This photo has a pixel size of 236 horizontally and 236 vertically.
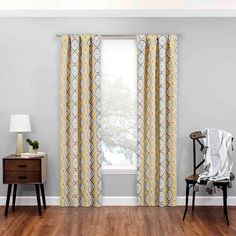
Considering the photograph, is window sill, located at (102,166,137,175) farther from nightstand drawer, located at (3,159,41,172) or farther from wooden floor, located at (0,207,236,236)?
nightstand drawer, located at (3,159,41,172)

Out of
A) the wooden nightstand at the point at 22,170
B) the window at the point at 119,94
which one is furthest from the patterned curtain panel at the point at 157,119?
the wooden nightstand at the point at 22,170

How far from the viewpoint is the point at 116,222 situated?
15.6 ft

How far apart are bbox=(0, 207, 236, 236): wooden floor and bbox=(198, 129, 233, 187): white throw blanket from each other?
1.71 feet

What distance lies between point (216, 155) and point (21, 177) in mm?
2321

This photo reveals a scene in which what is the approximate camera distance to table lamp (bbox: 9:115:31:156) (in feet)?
17.1

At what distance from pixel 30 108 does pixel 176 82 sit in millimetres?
1922

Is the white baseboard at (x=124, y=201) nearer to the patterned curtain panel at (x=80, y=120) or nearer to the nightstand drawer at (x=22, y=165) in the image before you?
the patterned curtain panel at (x=80, y=120)

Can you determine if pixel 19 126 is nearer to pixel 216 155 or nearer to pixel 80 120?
pixel 80 120

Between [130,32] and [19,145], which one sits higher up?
[130,32]

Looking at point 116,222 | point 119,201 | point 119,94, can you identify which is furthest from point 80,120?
point 116,222

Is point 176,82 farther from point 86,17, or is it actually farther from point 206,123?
point 86,17

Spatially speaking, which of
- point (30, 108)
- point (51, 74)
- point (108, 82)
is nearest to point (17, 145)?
point (30, 108)

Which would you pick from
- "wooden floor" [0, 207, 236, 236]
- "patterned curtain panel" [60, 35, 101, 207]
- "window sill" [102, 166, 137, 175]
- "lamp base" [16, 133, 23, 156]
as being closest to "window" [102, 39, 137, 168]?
"patterned curtain panel" [60, 35, 101, 207]

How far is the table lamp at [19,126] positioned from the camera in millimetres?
5211
